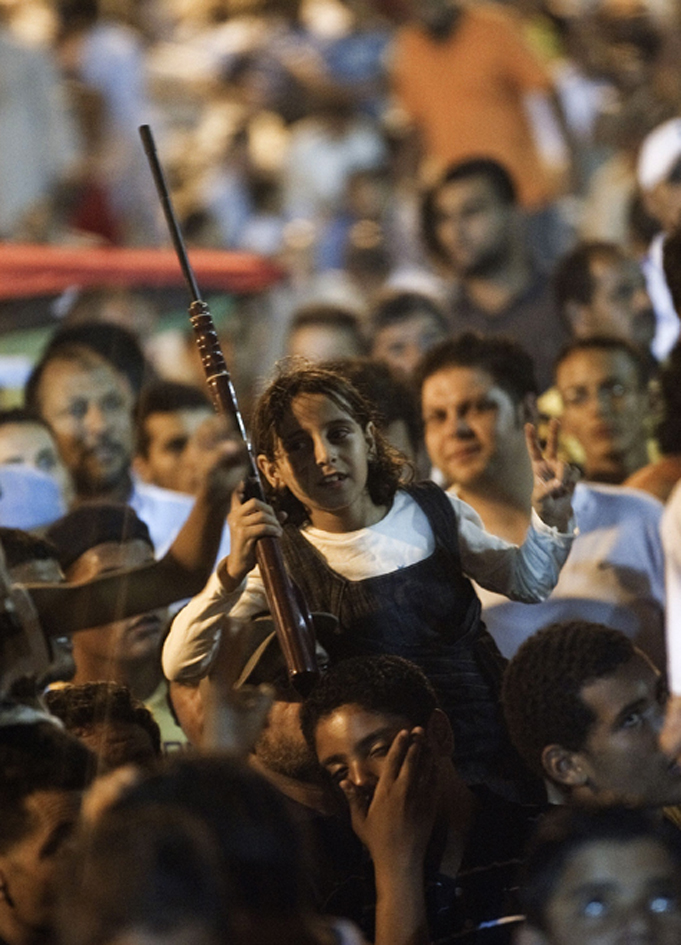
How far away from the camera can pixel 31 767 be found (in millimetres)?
2156

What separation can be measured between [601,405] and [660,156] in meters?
1.85

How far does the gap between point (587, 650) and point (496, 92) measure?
436 centimetres

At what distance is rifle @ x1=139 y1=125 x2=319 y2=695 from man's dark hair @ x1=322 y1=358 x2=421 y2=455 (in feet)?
0.68

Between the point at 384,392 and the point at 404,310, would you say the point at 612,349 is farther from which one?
the point at 404,310

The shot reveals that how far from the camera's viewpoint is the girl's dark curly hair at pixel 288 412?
2398 mm

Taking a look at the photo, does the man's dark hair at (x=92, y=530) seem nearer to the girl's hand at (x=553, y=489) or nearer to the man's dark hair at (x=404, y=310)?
the girl's hand at (x=553, y=489)

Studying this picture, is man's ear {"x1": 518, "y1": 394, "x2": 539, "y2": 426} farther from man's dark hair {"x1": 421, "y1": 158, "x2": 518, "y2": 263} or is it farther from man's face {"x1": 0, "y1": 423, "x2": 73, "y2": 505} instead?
man's dark hair {"x1": 421, "y1": 158, "x2": 518, "y2": 263}

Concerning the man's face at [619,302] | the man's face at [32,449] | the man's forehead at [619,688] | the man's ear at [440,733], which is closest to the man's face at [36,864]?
the man's ear at [440,733]

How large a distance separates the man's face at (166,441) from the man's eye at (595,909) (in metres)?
1.95

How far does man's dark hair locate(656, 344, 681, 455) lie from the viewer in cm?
349

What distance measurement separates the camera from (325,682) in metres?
2.36

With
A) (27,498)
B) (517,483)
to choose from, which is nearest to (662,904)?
(517,483)

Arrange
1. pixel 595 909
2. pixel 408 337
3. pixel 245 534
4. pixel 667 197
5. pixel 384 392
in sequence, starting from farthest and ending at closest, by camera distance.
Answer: pixel 667 197
pixel 408 337
pixel 384 392
pixel 245 534
pixel 595 909

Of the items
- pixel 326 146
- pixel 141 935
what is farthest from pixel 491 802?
Answer: pixel 326 146
